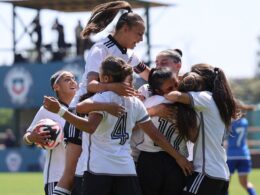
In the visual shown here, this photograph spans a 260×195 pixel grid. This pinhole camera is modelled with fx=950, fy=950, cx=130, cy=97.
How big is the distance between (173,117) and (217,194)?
752 millimetres

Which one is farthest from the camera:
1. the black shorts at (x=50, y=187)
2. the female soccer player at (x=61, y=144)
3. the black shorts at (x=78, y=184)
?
the black shorts at (x=50, y=187)

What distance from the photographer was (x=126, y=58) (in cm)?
816

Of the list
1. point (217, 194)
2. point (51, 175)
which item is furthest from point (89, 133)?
point (51, 175)

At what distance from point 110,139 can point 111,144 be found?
0.13 feet

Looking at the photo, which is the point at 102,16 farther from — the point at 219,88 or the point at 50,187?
the point at 50,187

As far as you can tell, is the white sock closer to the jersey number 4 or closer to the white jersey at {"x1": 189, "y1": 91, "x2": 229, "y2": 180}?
the jersey number 4

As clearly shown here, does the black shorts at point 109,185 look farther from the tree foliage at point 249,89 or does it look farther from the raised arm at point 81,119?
the tree foliage at point 249,89

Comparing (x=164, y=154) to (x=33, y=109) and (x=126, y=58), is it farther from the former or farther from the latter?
(x=33, y=109)

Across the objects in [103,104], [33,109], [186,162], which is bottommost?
[33,109]

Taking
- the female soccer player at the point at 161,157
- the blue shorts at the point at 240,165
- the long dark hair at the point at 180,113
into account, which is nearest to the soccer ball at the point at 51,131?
the female soccer player at the point at 161,157

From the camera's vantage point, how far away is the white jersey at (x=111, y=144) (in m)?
7.41

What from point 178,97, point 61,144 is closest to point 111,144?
point 178,97

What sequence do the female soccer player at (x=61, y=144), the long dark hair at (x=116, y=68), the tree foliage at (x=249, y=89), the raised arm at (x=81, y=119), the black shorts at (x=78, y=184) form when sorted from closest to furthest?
the raised arm at (x=81, y=119)
the long dark hair at (x=116, y=68)
the black shorts at (x=78, y=184)
the female soccer player at (x=61, y=144)
the tree foliage at (x=249, y=89)

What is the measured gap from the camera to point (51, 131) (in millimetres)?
9086
